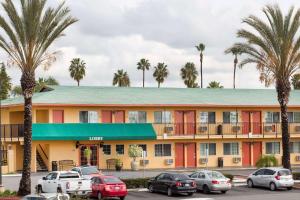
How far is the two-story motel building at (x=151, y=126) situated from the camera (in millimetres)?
51397

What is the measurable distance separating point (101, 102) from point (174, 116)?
7477mm

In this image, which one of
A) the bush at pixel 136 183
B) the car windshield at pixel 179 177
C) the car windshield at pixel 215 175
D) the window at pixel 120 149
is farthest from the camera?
the window at pixel 120 149

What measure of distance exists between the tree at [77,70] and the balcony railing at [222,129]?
154 ft

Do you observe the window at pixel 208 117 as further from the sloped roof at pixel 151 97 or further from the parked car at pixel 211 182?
the parked car at pixel 211 182

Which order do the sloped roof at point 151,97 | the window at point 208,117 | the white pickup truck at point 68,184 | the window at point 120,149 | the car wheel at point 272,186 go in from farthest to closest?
the window at point 208,117, the window at point 120,149, the sloped roof at point 151,97, the car wheel at point 272,186, the white pickup truck at point 68,184

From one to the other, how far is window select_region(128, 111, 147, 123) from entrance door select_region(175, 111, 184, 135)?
3.04m

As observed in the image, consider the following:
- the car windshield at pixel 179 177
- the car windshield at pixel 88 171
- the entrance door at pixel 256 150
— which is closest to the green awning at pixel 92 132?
the car windshield at pixel 88 171

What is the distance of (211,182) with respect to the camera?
36750 mm

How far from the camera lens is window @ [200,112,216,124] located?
57028 mm

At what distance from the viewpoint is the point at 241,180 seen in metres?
44.1

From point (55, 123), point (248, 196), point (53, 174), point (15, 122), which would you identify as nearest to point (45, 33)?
point (53, 174)

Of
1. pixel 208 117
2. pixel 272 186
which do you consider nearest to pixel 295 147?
pixel 208 117

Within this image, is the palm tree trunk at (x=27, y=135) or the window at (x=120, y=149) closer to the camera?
the palm tree trunk at (x=27, y=135)

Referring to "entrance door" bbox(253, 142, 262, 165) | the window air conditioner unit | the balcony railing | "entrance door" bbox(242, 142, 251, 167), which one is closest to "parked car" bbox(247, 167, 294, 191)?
the balcony railing
